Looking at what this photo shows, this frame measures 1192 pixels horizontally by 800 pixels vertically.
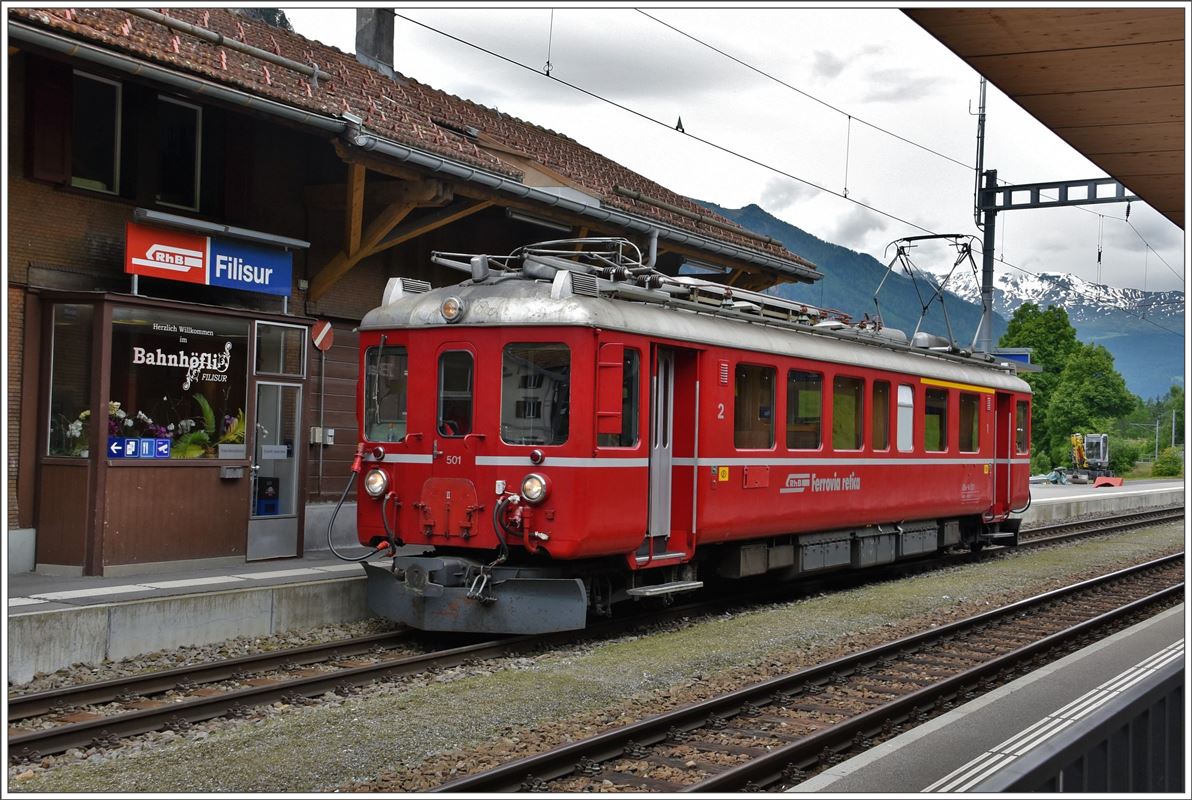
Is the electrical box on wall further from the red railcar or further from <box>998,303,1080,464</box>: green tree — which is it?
<box>998,303,1080,464</box>: green tree

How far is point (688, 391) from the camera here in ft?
38.6

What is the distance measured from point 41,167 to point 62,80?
856 millimetres

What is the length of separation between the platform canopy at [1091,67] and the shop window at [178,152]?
9.23 metres

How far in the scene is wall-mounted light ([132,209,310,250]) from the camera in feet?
40.4

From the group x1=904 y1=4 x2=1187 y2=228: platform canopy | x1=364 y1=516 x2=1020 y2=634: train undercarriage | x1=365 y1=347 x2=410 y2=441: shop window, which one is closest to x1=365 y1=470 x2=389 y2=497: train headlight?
x1=365 y1=347 x2=410 y2=441: shop window

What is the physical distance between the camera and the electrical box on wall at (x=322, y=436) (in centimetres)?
1538

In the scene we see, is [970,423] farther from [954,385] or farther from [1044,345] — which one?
[1044,345]

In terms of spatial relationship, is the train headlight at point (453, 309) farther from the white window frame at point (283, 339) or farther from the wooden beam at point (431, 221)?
the wooden beam at point (431, 221)

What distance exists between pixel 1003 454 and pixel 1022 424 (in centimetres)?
100

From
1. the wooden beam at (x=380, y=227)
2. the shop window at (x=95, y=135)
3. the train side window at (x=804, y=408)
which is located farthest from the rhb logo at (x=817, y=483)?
the shop window at (x=95, y=135)

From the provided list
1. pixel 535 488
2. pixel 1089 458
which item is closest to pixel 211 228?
pixel 535 488

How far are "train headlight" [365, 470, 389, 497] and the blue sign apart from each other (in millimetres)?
3475

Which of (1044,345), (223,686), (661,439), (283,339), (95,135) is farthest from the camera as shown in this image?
(1044,345)

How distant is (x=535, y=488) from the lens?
10289mm
